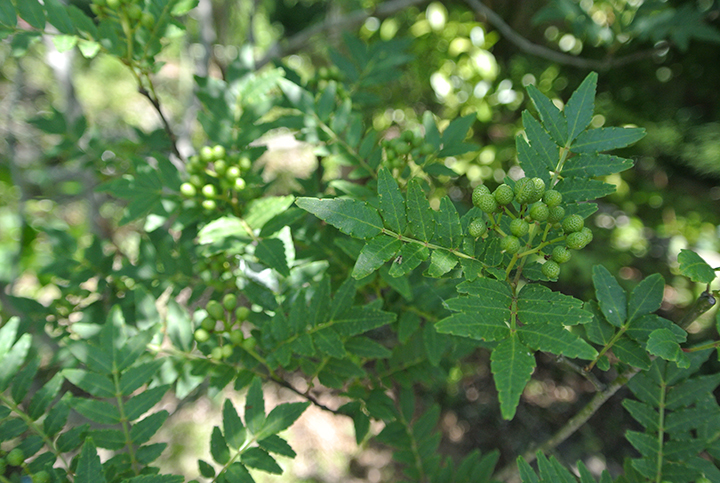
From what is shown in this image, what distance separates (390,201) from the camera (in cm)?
81

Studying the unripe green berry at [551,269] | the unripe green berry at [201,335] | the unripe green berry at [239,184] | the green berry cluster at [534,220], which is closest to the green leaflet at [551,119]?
the green berry cluster at [534,220]

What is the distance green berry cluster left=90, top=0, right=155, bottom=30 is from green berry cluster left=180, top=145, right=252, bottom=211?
1.14 feet

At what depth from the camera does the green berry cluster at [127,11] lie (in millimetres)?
1080

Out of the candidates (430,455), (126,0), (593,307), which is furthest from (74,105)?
(593,307)

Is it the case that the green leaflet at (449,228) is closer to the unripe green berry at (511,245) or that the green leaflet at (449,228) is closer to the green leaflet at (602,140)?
the unripe green berry at (511,245)

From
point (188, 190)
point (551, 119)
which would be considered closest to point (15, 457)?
point (188, 190)

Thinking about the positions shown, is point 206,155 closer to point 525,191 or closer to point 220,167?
point 220,167

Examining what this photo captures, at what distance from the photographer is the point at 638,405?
1.08 meters

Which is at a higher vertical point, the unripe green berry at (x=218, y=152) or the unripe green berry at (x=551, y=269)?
the unripe green berry at (x=218, y=152)

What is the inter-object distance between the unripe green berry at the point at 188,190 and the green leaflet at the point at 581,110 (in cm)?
99

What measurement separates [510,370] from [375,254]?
0.96ft

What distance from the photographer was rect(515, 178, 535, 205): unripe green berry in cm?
78

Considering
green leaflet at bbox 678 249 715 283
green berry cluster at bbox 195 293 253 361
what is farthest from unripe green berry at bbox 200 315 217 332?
green leaflet at bbox 678 249 715 283

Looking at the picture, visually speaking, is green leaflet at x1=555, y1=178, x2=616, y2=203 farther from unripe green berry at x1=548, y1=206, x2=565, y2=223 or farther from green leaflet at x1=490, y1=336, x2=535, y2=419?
green leaflet at x1=490, y1=336, x2=535, y2=419
